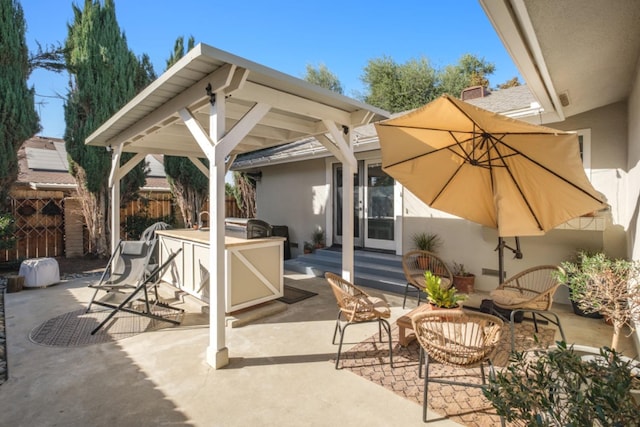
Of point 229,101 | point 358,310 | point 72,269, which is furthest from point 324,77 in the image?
point 358,310

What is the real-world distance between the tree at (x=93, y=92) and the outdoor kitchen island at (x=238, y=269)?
14.9ft

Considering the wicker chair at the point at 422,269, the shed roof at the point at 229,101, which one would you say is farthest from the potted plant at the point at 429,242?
the shed roof at the point at 229,101

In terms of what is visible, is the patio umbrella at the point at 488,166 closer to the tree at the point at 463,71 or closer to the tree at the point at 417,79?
the tree at the point at 417,79

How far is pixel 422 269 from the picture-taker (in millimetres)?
5402

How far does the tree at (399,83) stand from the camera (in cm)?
1933

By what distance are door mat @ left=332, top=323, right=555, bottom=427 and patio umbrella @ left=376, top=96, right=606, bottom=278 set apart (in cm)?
134

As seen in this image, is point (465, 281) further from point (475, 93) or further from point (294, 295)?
point (475, 93)

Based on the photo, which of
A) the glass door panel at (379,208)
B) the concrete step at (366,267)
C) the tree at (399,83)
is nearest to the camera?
the concrete step at (366,267)

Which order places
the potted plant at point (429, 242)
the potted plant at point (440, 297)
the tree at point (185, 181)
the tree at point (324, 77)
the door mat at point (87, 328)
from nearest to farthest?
the potted plant at point (440, 297) → the door mat at point (87, 328) → the potted plant at point (429, 242) → the tree at point (185, 181) → the tree at point (324, 77)

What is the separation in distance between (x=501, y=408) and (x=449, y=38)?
2127 centimetres

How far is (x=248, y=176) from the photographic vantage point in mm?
10578

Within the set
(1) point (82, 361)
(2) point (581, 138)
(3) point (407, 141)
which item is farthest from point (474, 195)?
(1) point (82, 361)

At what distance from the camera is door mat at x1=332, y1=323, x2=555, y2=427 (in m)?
2.51

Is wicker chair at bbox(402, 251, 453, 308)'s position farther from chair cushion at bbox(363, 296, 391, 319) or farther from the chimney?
the chimney
